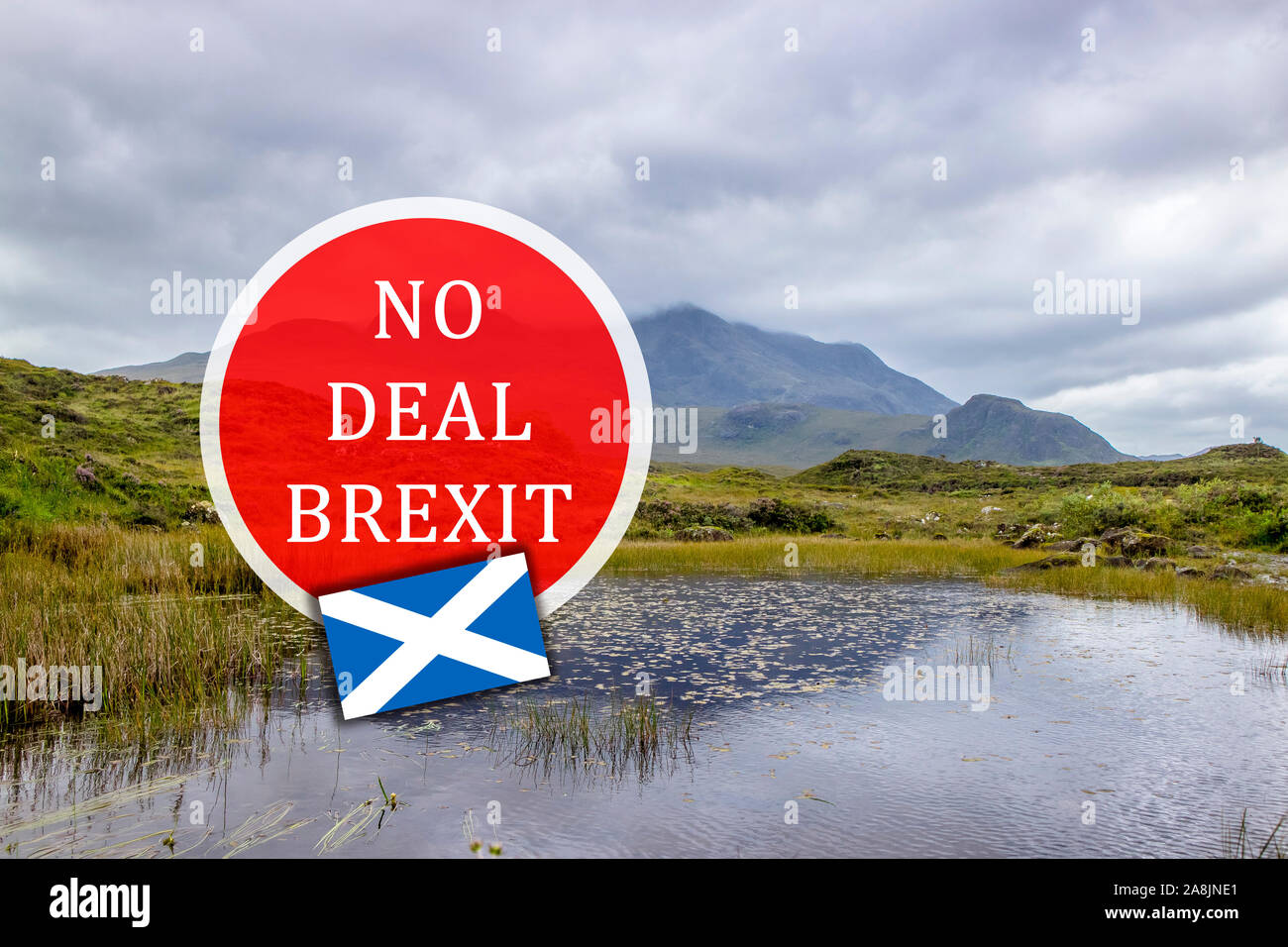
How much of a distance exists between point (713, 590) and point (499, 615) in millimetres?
11897

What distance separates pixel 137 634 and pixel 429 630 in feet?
13.0

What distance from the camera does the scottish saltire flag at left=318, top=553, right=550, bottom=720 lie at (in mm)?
10797

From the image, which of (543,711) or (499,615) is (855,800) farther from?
(499,615)

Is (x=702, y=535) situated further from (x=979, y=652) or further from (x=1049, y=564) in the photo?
(x=979, y=652)

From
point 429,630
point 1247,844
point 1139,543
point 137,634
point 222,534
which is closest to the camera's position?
point 1247,844

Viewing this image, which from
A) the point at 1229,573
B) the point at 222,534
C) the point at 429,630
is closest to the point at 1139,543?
the point at 1229,573

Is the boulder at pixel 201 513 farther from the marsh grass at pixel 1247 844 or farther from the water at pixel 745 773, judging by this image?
the marsh grass at pixel 1247 844

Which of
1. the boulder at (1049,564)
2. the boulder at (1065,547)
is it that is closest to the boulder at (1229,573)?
the boulder at (1049,564)

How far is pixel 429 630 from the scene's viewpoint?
36.3ft

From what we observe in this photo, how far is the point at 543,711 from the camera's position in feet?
33.4

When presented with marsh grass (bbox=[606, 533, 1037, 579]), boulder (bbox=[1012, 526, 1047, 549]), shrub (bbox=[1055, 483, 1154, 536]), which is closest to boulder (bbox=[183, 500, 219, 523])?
marsh grass (bbox=[606, 533, 1037, 579])

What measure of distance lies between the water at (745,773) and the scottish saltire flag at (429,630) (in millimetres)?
417
